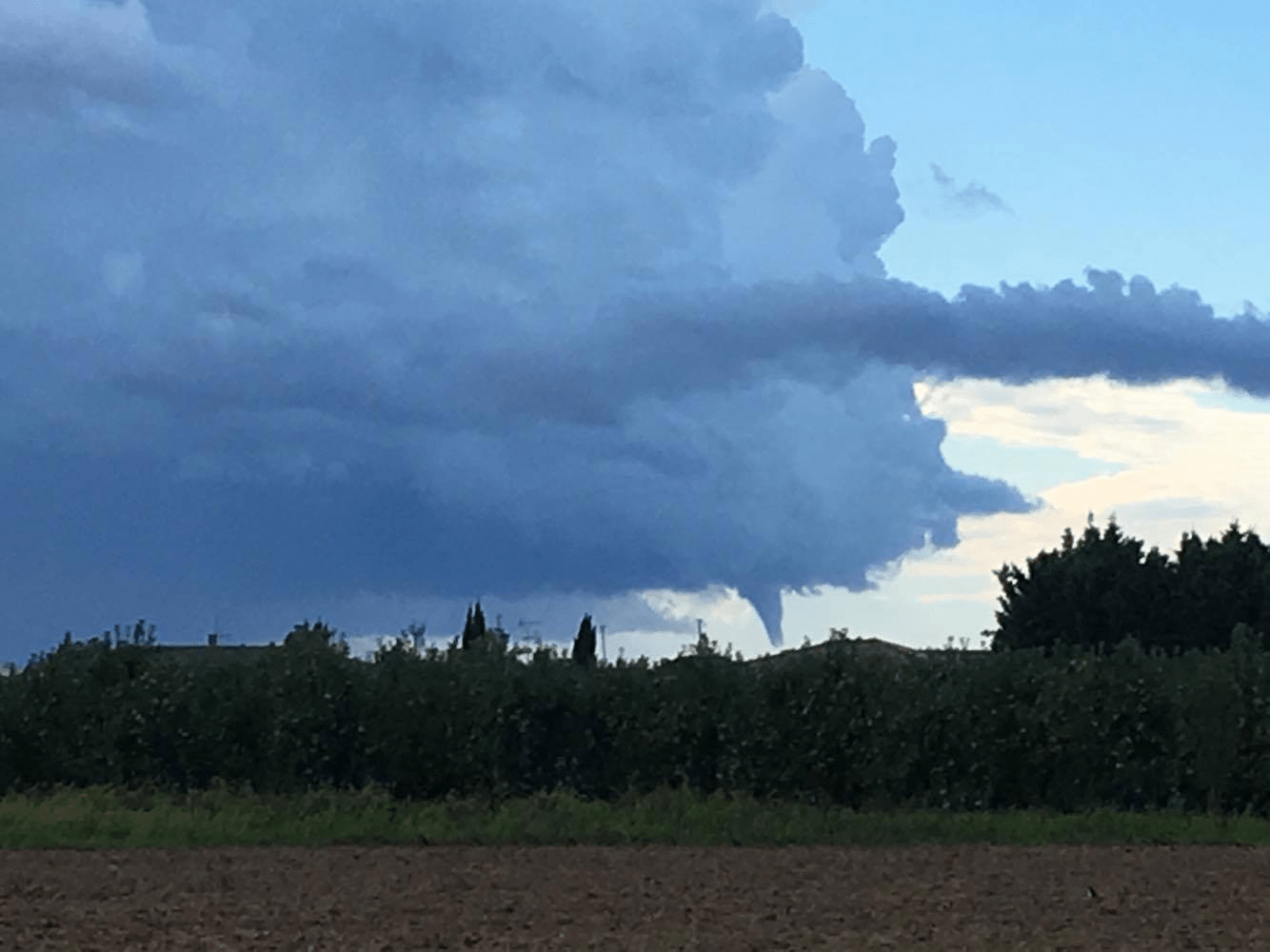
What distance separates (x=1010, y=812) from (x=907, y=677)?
293 centimetres

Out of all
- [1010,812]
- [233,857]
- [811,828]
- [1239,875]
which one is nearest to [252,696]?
[233,857]

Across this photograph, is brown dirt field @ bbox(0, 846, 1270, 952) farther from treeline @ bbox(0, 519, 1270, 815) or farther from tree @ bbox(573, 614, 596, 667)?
tree @ bbox(573, 614, 596, 667)

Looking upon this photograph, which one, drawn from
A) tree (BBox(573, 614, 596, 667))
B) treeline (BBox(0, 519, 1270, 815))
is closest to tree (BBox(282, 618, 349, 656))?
treeline (BBox(0, 519, 1270, 815))

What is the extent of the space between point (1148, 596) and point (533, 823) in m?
42.9

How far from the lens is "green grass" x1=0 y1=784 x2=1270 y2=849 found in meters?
23.1

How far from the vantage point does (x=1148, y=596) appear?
61.6m

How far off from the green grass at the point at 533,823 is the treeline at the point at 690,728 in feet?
3.66

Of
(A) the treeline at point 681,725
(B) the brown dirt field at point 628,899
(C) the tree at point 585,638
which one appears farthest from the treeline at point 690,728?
(C) the tree at point 585,638

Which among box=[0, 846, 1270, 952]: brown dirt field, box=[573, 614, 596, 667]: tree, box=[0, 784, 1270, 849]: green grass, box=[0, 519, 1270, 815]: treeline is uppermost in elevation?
box=[573, 614, 596, 667]: tree

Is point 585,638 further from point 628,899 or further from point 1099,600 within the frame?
point 628,899

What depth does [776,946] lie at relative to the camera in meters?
13.9

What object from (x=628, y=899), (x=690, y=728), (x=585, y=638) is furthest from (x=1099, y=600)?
(x=628, y=899)

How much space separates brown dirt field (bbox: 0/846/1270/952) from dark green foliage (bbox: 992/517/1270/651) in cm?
4001

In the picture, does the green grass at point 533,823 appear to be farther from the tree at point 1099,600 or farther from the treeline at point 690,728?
the tree at point 1099,600
